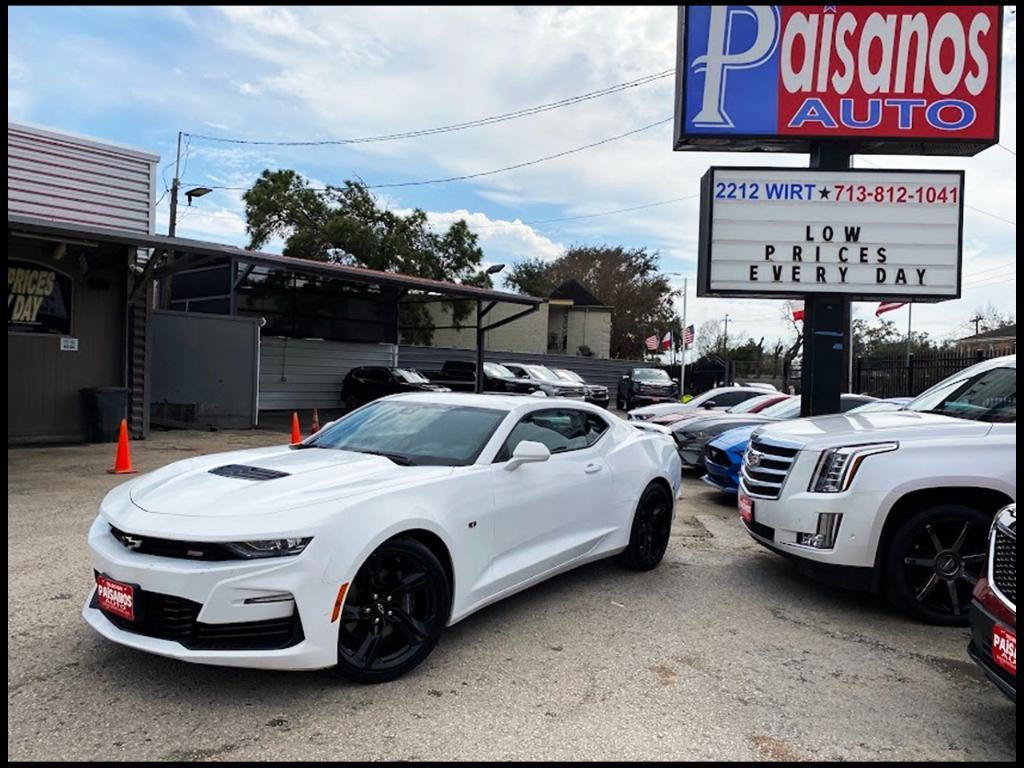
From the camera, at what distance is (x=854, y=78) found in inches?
342

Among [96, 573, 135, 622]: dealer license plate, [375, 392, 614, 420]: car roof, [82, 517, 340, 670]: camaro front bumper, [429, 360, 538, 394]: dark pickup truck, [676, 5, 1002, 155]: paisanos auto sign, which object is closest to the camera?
[82, 517, 340, 670]: camaro front bumper

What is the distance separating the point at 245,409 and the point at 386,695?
13.6 metres

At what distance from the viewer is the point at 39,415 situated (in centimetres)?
1210

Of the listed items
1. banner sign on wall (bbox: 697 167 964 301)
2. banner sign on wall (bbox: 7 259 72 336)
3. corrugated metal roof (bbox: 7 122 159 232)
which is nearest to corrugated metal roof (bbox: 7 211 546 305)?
corrugated metal roof (bbox: 7 122 159 232)

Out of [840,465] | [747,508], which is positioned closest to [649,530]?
[747,508]

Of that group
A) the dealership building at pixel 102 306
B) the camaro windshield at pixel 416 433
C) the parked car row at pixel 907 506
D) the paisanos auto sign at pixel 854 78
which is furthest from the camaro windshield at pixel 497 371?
the parked car row at pixel 907 506

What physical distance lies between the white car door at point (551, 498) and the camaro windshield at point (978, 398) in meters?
2.66

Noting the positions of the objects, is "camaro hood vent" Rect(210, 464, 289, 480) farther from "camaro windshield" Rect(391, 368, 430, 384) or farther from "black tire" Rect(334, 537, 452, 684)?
"camaro windshield" Rect(391, 368, 430, 384)

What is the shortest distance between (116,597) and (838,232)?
8544 mm

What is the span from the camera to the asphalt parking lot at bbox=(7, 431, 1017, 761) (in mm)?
2973

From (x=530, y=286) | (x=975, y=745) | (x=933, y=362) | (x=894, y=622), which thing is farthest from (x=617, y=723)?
(x=530, y=286)

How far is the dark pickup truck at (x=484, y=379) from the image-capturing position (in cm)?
2266

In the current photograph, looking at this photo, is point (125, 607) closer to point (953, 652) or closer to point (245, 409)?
point (953, 652)

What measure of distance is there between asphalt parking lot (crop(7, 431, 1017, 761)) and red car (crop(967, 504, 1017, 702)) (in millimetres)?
409
